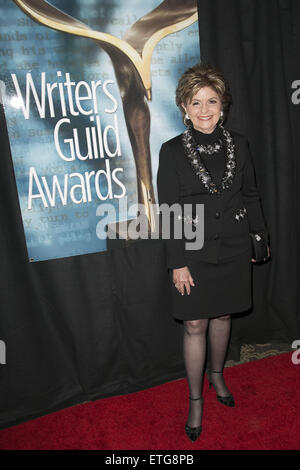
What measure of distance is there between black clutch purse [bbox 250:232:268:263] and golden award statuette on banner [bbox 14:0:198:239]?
704 millimetres

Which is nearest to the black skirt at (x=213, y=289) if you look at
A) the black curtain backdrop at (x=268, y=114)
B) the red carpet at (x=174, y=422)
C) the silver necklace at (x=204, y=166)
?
the silver necklace at (x=204, y=166)

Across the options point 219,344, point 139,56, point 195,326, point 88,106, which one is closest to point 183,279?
point 195,326

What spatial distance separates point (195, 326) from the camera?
6.52ft

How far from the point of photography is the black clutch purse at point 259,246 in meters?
2.06

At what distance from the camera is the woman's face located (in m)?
1.83

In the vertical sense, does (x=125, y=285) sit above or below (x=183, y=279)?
below

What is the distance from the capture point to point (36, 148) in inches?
81.7

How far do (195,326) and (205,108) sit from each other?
108cm

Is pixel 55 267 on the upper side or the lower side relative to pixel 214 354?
upper

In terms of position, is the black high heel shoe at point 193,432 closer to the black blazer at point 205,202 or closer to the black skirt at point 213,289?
→ the black skirt at point 213,289

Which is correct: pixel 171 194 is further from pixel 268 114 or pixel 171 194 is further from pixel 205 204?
pixel 268 114

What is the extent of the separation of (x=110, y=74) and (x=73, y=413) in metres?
1.95
